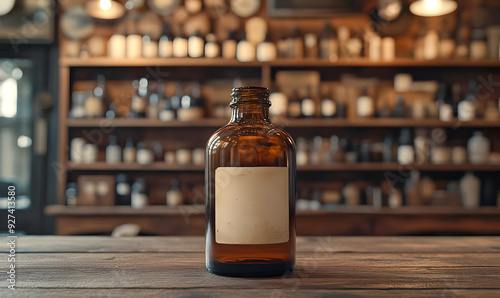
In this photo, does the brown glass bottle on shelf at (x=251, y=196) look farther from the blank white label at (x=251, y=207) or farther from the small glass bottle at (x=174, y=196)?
the small glass bottle at (x=174, y=196)

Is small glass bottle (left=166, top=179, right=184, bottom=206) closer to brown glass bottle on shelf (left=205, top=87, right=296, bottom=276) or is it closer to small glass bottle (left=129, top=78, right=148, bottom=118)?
small glass bottle (left=129, top=78, right=148, bottom=118)

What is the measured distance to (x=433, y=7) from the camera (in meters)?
2.03

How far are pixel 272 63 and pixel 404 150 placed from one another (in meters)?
0.90

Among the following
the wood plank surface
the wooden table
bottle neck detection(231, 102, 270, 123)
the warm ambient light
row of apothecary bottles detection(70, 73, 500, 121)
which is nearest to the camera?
the wooden table

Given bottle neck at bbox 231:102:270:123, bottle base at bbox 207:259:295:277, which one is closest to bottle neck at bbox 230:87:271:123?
bottle neck at bbox 231:102:270:123

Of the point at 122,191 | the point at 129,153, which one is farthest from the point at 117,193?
the point at 129,153

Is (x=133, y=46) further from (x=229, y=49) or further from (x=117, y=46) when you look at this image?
(x=229, y=49)

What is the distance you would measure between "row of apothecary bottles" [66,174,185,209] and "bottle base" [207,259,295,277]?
196 cm

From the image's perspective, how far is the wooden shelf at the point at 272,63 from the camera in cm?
244

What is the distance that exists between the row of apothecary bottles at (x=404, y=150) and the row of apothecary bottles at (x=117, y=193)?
0.77m

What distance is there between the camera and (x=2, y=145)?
8.83ft

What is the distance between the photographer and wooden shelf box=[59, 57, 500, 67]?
2.44 metres

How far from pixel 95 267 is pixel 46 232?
2.27 metres

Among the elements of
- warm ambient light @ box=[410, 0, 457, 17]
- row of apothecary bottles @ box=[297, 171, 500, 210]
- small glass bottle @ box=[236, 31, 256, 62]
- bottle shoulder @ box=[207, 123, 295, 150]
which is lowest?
row of apothecary bottles @ box=[297, 171, 500, 210]
